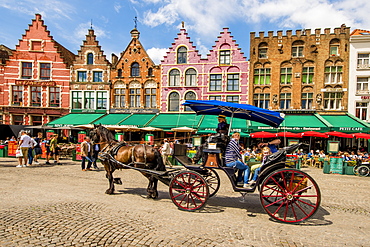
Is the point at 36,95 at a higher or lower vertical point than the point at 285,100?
higher

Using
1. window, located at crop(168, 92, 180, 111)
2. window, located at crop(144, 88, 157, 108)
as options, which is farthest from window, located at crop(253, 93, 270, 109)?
window, located at crop(144, 88, 157, 108)

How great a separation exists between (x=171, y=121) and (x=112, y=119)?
19.4 feet

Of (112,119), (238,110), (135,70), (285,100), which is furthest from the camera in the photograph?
(135,70)

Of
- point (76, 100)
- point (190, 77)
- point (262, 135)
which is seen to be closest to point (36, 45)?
point (76, 100)

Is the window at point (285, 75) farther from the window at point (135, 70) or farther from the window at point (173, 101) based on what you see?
the window at point (135, 70)

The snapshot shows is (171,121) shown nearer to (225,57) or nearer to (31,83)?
(225,57)

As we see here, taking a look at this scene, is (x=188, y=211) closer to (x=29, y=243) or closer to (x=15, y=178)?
(x=29, y=243)

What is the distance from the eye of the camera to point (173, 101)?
24.7 meters

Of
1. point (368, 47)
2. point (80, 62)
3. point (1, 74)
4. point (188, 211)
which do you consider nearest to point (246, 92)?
point (368, 47)

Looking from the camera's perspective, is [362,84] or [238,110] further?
[362,84]

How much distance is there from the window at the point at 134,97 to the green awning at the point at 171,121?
305 centimetres

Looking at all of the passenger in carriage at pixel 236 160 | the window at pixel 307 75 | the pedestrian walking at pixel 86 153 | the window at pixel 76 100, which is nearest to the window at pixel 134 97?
the window at pixel 76 100

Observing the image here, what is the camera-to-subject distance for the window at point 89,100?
25.6 metres

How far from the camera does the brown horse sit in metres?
6.74
